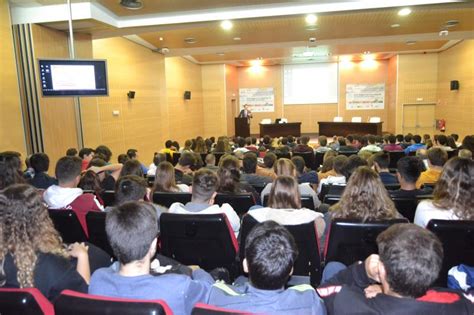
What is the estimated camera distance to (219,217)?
2369 millimetres

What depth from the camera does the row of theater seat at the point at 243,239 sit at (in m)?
2.14

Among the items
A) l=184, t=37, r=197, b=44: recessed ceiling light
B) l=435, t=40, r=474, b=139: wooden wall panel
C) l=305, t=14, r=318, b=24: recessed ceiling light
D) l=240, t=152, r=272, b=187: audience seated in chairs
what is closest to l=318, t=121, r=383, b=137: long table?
l=435, t=40, r=474, b=139: wooden wall panel

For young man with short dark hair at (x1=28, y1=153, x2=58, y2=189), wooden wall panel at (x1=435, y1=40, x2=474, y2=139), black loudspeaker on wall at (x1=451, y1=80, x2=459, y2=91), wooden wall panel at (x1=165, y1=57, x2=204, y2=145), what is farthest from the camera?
wooden wall panel at (x1=165, y1=57, x2=204, y2=145)

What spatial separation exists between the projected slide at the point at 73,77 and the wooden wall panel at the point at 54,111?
39.4 inches

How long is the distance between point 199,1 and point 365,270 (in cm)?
586

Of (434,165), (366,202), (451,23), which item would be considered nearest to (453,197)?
(366,202)

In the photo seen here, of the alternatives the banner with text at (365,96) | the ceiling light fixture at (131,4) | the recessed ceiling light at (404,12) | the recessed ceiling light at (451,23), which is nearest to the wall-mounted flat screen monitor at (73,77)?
the ceiling light fixture at (131,4)

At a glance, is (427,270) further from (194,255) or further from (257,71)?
(257,71)

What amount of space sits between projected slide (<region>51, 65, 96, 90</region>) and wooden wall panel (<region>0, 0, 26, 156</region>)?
3.25 feet

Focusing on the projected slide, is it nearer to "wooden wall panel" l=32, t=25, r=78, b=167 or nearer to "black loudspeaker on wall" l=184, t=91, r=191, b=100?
"wooden wall panel" l=32, t=25, r=78, b=167

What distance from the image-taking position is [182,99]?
45.9 feet

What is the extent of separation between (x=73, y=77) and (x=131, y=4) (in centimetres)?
179

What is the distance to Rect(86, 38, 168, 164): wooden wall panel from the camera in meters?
8.00

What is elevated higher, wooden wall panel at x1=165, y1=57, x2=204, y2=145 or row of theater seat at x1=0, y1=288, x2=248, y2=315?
wooden wall panel at x1=165, y1=57, x2=204, y2=145
